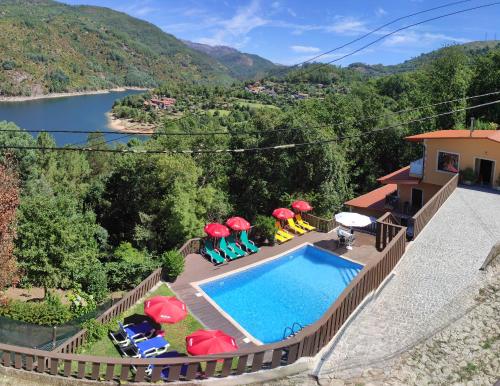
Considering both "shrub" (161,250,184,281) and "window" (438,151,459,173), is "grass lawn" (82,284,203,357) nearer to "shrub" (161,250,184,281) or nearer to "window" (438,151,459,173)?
"shrub" (161,250,184,281)

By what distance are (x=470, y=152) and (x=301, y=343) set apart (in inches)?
602

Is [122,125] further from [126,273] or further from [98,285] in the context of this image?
[98,285]

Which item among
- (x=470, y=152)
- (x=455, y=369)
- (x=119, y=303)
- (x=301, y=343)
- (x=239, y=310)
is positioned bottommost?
(x=239, y=310)

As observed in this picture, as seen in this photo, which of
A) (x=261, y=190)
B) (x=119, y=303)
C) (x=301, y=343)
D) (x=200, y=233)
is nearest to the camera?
(x=301, y=343)

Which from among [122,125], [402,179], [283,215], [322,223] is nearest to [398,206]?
[402,179]

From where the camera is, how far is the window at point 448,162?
18.7 metres

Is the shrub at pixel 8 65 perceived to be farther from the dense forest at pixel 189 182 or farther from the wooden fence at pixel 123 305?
the wooden fence at pixel 123 305

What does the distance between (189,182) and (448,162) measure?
12154 millimetres

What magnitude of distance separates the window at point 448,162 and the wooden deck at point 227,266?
186 inches

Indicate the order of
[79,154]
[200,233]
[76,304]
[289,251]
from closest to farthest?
[76,304] → [289,251] → [200,233] → [79,154]

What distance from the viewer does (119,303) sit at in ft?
41.3

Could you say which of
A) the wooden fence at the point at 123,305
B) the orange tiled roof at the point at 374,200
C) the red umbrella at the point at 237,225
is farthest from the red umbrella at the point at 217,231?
the orange tiled roof at the point at 374,200

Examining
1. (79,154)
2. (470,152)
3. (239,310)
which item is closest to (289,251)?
(239,310)

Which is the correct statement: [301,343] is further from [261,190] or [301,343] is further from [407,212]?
[261,190]
